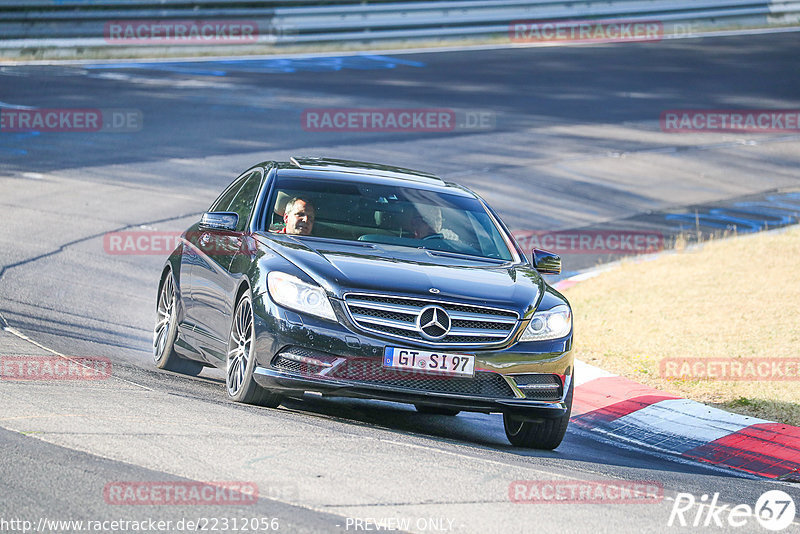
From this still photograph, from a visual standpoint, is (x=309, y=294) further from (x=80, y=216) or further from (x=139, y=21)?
(x=139, y=21)

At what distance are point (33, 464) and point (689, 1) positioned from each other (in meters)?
33.0

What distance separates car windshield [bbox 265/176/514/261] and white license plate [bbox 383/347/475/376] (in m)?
1.31

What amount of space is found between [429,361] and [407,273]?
0.59 m

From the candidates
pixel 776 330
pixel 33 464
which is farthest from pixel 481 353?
pixel 776 330

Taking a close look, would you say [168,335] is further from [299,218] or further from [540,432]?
[540,432]

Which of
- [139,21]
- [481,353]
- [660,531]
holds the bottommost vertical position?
[660,531]

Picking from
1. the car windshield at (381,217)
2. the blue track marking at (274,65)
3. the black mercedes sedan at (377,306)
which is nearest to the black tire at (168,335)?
the black mercedes sedan at (377,306)

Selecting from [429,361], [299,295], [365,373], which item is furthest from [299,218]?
[429,361]

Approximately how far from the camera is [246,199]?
29.0 feet

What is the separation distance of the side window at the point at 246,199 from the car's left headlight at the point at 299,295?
4.38 feet

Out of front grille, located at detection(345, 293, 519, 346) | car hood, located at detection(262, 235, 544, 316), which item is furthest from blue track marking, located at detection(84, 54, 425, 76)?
front grille, located at detection(345, 293, 519, 346)

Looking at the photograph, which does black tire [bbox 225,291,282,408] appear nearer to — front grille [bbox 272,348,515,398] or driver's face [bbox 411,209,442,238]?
front grille [bbox 272,348,515,398]

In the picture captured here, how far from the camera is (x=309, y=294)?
23.1 ft

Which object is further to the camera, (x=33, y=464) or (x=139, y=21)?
(x=139, y=21)
